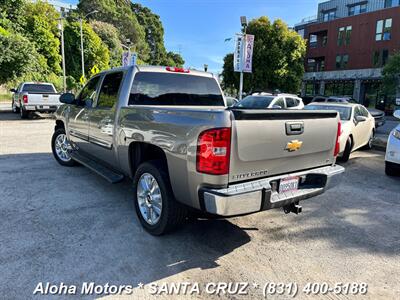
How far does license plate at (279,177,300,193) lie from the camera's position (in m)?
3.33

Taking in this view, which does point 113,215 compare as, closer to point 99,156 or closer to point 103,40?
point 99,156

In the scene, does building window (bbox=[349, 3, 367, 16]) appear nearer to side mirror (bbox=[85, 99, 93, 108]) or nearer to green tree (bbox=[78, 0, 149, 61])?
green tree (bbox=[78, 0, 149, 61])

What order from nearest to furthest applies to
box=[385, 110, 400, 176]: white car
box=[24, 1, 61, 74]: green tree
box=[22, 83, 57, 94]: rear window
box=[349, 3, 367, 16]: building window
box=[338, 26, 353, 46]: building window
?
box=[385, 110, 400, 176]: white car, box=[22, 83, 57, 94]: rear window, box=[24, 1, 61, 74]: green tree, box=[338, 26, 353, 46]: building window, box=[349, 3, 367, 16]: building window

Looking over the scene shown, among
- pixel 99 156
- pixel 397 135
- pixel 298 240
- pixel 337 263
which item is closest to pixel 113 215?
pixel 99 156

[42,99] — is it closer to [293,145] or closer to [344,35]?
[293,145]

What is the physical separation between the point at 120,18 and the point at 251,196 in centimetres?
7091

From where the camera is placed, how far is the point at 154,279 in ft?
9.66

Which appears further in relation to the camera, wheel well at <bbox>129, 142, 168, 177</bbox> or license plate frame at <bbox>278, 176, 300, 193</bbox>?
wheel well at <bbox>129, 142, 168, 177</bbox>

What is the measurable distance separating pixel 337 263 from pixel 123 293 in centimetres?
219

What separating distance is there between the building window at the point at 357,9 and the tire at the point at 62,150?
43.0 metres

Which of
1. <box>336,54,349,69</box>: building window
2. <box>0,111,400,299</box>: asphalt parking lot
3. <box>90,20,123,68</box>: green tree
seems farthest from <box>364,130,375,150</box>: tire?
<box>90,20,123,68</box>: green tree

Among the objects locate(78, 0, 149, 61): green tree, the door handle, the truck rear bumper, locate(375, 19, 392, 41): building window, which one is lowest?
the truck rear bumper

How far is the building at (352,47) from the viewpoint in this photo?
3331cm

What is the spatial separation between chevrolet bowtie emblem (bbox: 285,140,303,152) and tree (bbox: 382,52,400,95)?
26.6 metres
